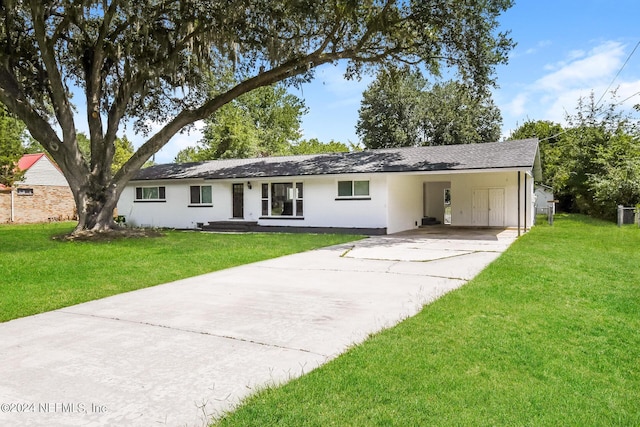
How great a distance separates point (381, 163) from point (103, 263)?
1088cm

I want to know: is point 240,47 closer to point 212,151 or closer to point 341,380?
point 341,380

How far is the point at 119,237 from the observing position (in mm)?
14273

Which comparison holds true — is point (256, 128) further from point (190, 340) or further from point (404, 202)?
point (190, 340)

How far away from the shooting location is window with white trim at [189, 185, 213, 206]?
20.6 m

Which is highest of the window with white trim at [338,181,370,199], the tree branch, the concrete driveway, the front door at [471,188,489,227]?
the tree branch

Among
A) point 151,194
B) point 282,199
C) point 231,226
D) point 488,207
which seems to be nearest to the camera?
point 282,199

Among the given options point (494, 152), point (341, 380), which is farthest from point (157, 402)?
point (494, 152)

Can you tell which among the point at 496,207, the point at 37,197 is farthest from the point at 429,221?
the point at 37,197

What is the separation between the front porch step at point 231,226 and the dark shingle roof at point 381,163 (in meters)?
2.01

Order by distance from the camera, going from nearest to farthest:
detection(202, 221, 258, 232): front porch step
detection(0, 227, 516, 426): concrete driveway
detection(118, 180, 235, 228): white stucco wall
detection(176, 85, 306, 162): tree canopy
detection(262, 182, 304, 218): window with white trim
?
1. detection(0, 227, 516, 426): concrete driveway
2. detection(262, 182, 304, 218): window with white trim
3. detection(202, 221, 258, 232): front porch step
4. detection(118, 180, 235, 228): white stucco wall
5. detection(176, 85, 306, 162): tree canopy

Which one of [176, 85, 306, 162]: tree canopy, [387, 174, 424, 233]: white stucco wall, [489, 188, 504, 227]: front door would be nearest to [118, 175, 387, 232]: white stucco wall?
[387, 174, 424, 233]: white stucco wall

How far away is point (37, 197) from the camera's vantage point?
28391mm

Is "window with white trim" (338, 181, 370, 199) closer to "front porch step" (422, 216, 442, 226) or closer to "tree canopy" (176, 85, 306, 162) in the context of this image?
"front porch step" (422, 216, 442, 226)

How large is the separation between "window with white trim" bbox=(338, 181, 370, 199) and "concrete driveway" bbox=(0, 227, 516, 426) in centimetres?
876
